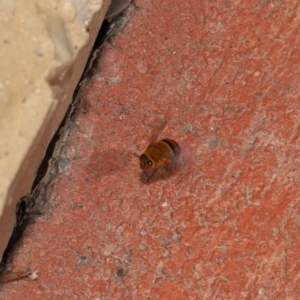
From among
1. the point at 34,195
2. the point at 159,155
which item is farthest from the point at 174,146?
the point at 34,195

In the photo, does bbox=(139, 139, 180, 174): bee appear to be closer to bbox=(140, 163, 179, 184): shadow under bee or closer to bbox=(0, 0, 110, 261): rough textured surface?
bbox=(140, 163, 179, 184): shadow under bee

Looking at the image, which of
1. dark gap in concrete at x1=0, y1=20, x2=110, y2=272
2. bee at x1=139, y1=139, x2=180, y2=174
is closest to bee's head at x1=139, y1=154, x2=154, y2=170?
bee at x1=139, y1=139, x2=180, y2=174

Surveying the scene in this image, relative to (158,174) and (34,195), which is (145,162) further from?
(34,195)

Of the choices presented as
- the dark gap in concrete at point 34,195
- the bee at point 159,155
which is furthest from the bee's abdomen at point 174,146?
the dark gap in concrete at point 34,195

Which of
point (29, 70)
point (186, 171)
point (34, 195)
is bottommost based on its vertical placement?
point (186, 171)

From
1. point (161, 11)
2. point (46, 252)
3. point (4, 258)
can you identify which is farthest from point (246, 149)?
point (4, 258)

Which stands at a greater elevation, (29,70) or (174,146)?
(29,70)

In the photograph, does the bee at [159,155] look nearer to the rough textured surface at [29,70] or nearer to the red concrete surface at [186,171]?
the red concrete surface at [186,171]
